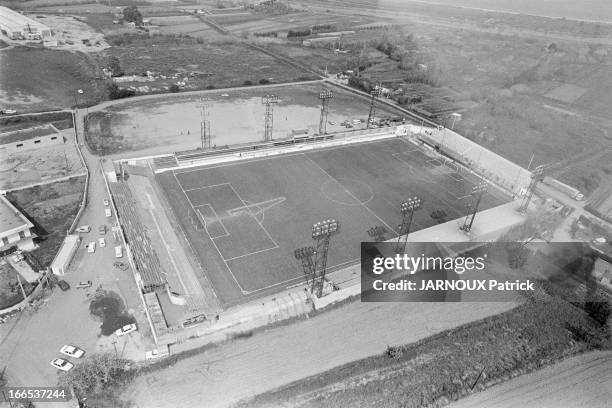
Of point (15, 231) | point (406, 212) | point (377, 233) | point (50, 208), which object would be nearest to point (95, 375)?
point (15, 231)

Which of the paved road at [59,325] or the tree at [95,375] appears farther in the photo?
the paved road at [59,325]

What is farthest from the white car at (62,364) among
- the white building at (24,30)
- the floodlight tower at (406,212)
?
the white building at (24,30)

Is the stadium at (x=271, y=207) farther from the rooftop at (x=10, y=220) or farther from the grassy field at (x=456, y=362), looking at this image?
the rooftop at (x=10, y=220)

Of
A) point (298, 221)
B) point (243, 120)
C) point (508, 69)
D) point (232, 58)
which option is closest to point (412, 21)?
point (508, 69)

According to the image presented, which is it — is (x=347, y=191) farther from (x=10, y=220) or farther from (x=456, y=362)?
(x=10, y=220)

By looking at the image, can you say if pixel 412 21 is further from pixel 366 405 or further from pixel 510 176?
pixel 366 405

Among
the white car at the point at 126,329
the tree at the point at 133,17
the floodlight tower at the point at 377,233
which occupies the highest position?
the tree at the point at 133,17
